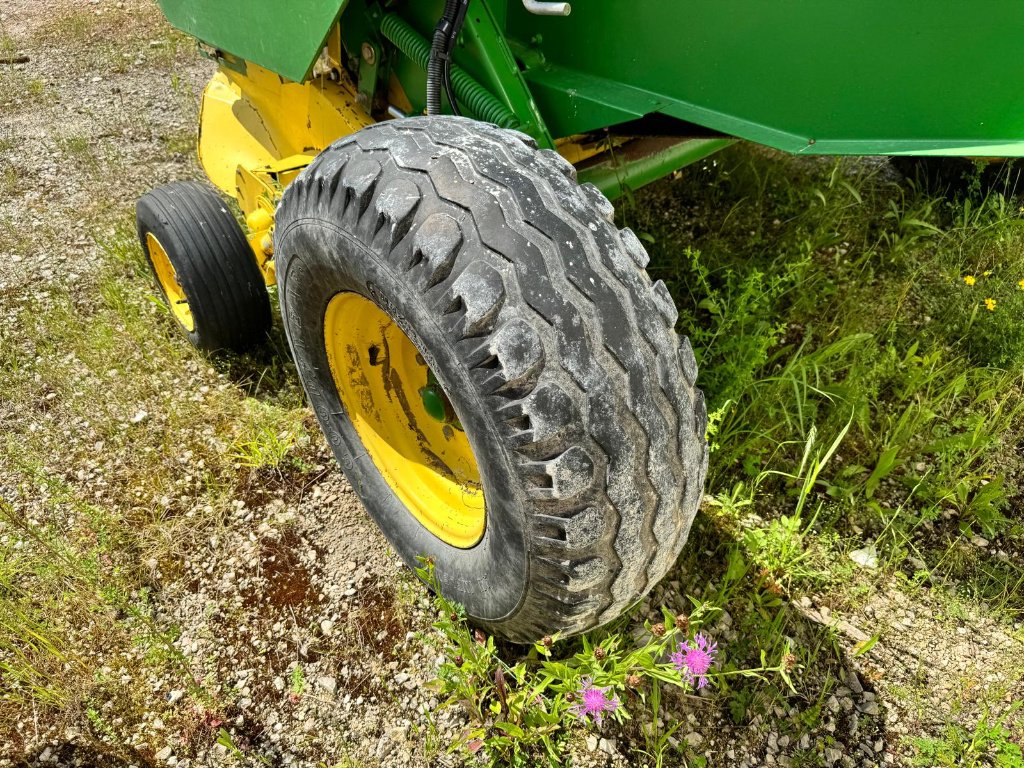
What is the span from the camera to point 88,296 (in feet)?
9.75

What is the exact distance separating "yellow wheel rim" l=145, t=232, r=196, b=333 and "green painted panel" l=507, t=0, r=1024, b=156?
164cm

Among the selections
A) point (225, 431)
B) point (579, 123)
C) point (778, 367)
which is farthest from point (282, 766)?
point (778, 367)

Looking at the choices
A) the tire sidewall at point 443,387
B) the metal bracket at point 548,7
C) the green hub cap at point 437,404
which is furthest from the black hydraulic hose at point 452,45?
the green hub cap at point 437,404

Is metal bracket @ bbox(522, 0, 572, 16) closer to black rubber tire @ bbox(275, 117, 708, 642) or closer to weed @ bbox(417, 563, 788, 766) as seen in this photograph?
black rubber tire @ bbox(275, 117, 708, 642)

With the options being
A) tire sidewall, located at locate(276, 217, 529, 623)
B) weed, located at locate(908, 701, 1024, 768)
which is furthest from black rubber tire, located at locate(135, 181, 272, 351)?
weed, located at locate(908, 701, 1024, 768)

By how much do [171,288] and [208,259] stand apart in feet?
1.56

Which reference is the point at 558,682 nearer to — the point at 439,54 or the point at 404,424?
the point at 404,424

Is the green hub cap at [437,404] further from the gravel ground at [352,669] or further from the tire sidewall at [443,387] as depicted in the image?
the gravel ground at [352,669]

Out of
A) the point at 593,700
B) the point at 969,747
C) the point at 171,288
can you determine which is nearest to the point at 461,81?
the point at 593,700

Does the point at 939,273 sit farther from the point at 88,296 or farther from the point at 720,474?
the point at 88,296

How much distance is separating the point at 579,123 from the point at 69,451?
1952 mm

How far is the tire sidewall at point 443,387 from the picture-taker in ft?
3.93

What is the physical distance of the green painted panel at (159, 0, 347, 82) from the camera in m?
1.54

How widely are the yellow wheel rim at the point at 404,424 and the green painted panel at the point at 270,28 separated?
0.62 m
